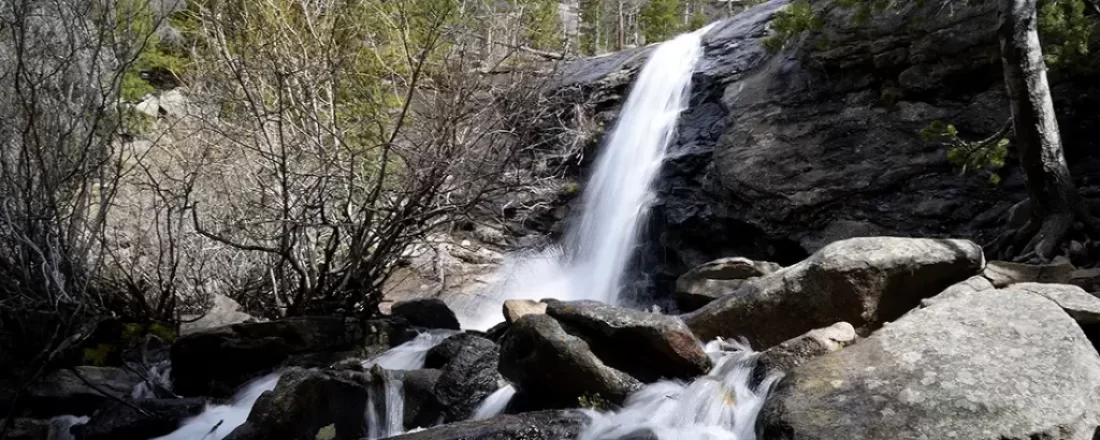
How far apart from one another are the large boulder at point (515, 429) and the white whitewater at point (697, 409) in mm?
114

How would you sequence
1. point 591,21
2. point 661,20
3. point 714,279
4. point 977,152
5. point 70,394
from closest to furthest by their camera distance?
point 70,394 < point 977,152 < point 714,279 < point 661,20 < point 591,21

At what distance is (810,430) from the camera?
2.95m

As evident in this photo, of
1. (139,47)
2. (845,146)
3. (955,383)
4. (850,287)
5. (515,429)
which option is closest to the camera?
(955,383)

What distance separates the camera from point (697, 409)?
4004 mm

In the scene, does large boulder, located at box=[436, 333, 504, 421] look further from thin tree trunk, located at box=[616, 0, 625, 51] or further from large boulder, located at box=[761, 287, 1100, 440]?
thin tree trunk, located at box=[616, 0, 625, 51]

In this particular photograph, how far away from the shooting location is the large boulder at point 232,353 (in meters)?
5.85

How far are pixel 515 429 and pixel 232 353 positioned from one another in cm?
324

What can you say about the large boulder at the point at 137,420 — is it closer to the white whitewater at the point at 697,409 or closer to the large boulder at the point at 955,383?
the white whitewater at the point at 697,409

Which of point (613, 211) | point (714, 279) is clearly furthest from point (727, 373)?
point (613, 211)

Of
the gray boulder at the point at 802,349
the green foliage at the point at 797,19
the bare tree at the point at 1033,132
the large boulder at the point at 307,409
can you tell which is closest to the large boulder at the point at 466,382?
the large boulder at the point at 307,409

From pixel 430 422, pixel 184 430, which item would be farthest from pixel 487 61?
pixel 184 430

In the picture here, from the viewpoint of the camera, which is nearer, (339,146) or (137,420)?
(137,420)

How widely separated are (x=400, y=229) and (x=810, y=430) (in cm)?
394

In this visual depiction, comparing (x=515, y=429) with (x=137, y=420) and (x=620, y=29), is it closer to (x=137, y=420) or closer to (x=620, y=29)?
(x=137, y=420)
